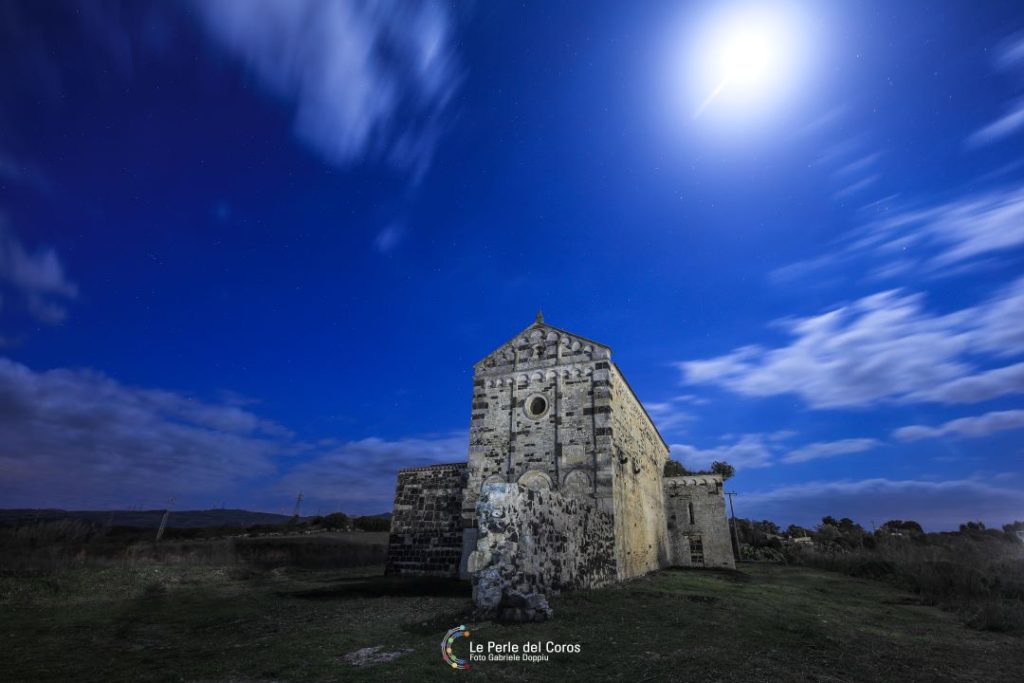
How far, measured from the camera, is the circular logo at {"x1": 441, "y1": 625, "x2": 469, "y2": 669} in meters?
5.91

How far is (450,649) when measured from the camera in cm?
654

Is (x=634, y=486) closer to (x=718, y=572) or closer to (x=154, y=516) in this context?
(x=718, y=572)

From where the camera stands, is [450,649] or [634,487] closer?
[450,649]

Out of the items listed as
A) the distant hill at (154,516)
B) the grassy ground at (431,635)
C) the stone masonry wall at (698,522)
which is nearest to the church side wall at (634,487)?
the stone masonry wall at (698,522)

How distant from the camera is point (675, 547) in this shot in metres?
27.5

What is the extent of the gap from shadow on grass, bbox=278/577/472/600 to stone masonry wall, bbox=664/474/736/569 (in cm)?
1663

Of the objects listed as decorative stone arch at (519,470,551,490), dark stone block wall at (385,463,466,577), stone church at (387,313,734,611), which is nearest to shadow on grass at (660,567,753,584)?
stone church at (387,313,734,611)

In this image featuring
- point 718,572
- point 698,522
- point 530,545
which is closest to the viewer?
point 530,545

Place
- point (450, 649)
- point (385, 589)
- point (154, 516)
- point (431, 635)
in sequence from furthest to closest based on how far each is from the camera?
point (154, 516) < point (385, 589) < point (431, 635) < point (450, 649)

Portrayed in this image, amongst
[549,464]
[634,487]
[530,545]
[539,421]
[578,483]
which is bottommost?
[530,545]

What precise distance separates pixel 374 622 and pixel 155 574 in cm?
1134

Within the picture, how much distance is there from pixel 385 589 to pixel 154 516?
239 ft

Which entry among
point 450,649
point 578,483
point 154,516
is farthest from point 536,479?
point 154,516

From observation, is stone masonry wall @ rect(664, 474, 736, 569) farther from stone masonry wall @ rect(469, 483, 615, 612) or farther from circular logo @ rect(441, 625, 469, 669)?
circular logo @ rect(441, 625, 469, 669)
